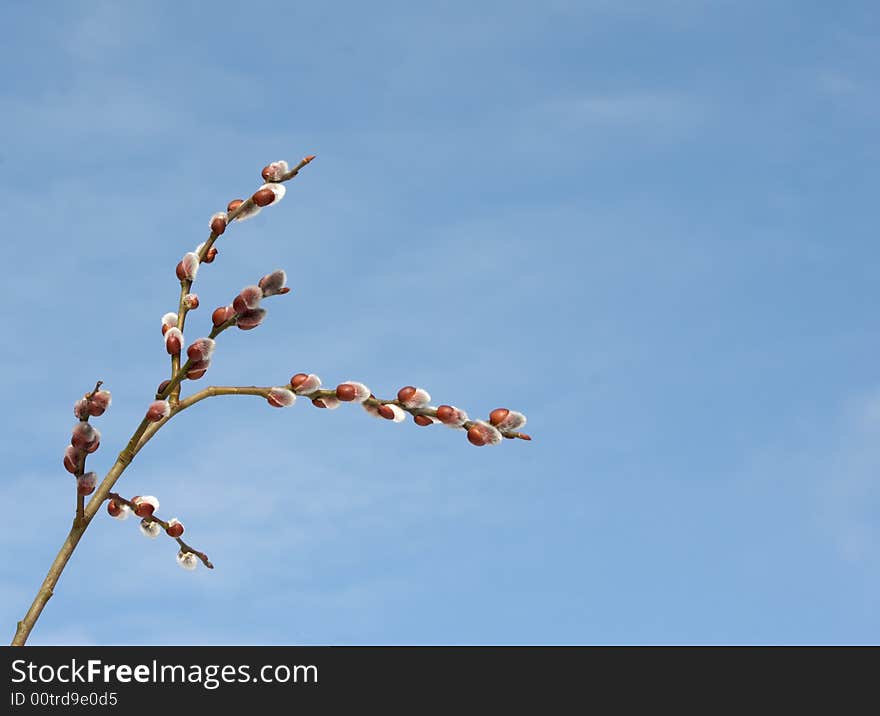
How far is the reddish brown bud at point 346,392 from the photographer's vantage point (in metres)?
4.77

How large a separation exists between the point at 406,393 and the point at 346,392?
317 millimetres

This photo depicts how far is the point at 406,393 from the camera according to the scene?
4.74 meters

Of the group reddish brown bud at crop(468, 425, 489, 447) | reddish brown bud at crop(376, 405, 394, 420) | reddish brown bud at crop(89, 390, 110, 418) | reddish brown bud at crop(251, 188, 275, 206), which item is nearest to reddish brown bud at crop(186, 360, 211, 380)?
reddish brown bud at crop(89, 390, 110, 418)

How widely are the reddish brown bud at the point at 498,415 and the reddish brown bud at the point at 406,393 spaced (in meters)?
→ 0.42

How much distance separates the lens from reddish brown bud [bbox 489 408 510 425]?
15.3 feet

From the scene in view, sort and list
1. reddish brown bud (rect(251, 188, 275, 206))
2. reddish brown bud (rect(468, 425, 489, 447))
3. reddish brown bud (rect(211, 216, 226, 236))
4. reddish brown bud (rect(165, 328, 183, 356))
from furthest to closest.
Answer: reddish brown bud (rect(251, 188, 275, 206)) → reddish brown bud (rect(211, 216, 226, 236)) → reddish brown bud (rect(165, 328, 183, 356)) → reddish brown bud (rect(468, 425, 489, 447))

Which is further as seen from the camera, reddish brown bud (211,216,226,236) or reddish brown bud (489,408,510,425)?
reddish brown bud (211,216,226,236)

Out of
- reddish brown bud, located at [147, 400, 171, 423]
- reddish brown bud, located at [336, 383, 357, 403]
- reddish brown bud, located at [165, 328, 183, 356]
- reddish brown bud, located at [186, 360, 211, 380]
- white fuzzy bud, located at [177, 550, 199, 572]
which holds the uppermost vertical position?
reddish brown bud, located at [165, 328, 183, 356]

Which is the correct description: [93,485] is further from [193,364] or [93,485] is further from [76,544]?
[193,364]

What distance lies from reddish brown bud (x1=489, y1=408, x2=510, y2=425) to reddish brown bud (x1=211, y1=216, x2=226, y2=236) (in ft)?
6.42

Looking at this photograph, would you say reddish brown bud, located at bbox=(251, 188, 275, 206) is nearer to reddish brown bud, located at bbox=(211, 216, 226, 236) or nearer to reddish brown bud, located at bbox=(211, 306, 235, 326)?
reddish brown bud, located at bbox=(211, 216, 226, 236)
